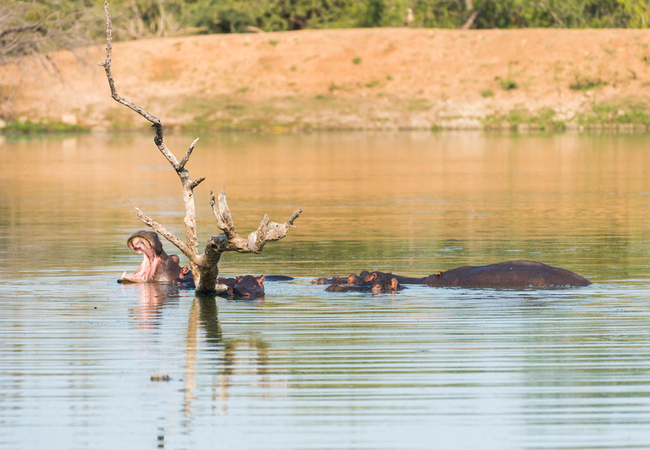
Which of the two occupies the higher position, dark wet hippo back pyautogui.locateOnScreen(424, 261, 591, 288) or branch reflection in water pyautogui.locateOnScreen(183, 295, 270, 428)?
dark wet hippo back pyautogui.locateOnScreen(424, 261, 591, 288)

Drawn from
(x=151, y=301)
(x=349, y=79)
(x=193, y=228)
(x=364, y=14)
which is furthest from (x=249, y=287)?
(x=364, y=14)

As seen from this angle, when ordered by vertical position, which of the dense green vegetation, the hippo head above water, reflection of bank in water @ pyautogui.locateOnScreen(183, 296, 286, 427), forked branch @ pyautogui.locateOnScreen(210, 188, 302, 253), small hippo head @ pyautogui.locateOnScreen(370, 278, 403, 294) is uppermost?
the dense green vegetation

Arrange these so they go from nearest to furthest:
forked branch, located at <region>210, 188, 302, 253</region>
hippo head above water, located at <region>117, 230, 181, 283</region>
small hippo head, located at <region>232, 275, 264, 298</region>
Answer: forked branch, located at <region>210, 188, 302, 253</region>
small hippo head, located at <region>232, 275, 264, 298</region>
hippo head above water, located at <region>117, 230, 181, 283</region>

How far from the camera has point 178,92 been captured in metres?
71.8

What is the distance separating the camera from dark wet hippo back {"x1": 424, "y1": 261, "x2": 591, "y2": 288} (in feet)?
44.9

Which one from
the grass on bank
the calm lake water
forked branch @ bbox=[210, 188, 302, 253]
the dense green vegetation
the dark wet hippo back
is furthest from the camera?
the dense green vegetation

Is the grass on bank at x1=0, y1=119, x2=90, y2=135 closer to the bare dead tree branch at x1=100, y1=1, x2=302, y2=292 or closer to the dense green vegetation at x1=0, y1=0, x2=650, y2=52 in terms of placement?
the dense green vegetation at x1=0, y1=0, x2=650, y2=52

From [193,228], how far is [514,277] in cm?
350

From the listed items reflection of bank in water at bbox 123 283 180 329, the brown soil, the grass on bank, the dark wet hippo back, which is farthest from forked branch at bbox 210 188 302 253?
the grass on bank

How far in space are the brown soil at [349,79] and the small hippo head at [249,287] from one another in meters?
53.1

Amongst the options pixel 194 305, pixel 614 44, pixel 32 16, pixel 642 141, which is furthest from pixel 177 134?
pixel 194 305

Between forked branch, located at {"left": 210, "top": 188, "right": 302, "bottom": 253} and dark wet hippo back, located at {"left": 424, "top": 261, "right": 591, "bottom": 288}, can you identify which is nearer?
forked branch, located at {"left": 210, "top": 188, "right": 302, "bottom": 253}

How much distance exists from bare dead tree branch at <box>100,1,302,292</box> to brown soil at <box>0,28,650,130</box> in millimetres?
53267

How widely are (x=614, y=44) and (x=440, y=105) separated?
12639 mm
